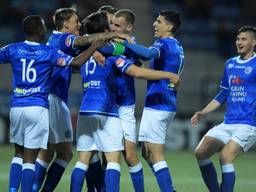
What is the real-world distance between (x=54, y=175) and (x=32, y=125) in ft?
2.50

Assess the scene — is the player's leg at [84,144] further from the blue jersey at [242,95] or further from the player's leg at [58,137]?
the blue jersey at [242,95]

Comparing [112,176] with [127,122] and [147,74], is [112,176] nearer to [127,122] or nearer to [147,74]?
[127,122]

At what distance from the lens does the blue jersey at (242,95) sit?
7.41 meters

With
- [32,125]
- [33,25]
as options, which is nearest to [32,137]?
[32,125]

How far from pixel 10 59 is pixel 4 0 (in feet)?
36.0

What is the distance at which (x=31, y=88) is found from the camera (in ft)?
22.8

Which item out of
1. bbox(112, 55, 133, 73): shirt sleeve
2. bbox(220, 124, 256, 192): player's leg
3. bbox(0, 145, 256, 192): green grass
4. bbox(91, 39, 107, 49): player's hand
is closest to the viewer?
bbox(91, 39, 107, 49): player's hand

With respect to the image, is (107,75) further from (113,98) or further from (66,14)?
(66,14)

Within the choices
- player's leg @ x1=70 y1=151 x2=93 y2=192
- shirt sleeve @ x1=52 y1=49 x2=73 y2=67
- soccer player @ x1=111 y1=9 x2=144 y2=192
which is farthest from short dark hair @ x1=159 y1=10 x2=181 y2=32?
player's leg @ x1=70 y1=151 x2=93 y2=192

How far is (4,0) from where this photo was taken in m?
17.7

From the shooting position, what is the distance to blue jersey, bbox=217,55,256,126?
741cm

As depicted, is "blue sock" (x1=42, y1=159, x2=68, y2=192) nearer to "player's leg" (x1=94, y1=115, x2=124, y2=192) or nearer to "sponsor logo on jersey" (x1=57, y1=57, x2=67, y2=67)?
"player's leg" (x1=94, y1=115, x2=124, y2=192)

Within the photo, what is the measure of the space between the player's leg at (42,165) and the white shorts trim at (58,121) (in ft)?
0.62

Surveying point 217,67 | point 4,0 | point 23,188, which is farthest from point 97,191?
point 4,0
